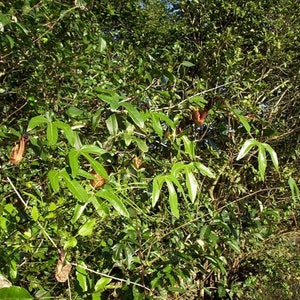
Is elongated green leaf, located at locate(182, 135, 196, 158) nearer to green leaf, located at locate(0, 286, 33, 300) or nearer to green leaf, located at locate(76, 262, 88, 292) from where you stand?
green leaf, located at locate(76, 262, 88, 292)

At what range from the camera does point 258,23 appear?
15.1 ft

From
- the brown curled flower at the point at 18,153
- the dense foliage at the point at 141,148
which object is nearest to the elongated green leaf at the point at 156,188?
the dense foliage at the point at 141,148

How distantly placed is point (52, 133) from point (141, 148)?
15.4 inches

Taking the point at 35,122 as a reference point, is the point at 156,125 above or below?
below

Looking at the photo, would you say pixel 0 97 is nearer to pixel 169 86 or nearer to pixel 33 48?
pixel 33 48

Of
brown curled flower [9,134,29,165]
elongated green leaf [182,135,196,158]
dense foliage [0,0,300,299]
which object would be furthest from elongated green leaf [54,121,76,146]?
elongated green leaf [182,135,196,158]

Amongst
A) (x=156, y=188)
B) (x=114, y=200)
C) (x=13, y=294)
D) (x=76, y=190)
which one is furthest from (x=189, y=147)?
(x=13, y=294)

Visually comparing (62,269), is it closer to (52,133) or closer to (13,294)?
(52,133)

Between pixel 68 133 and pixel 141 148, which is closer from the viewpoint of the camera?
pixel 68 133

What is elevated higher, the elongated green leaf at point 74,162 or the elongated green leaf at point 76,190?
the elongated green leaf at point 74,162

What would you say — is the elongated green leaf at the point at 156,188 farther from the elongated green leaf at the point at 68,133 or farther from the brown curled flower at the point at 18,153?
the brown curled flower at the point at 18,153

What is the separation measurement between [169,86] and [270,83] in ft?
8.79

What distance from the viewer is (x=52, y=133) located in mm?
1137

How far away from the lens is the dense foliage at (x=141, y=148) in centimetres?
139
